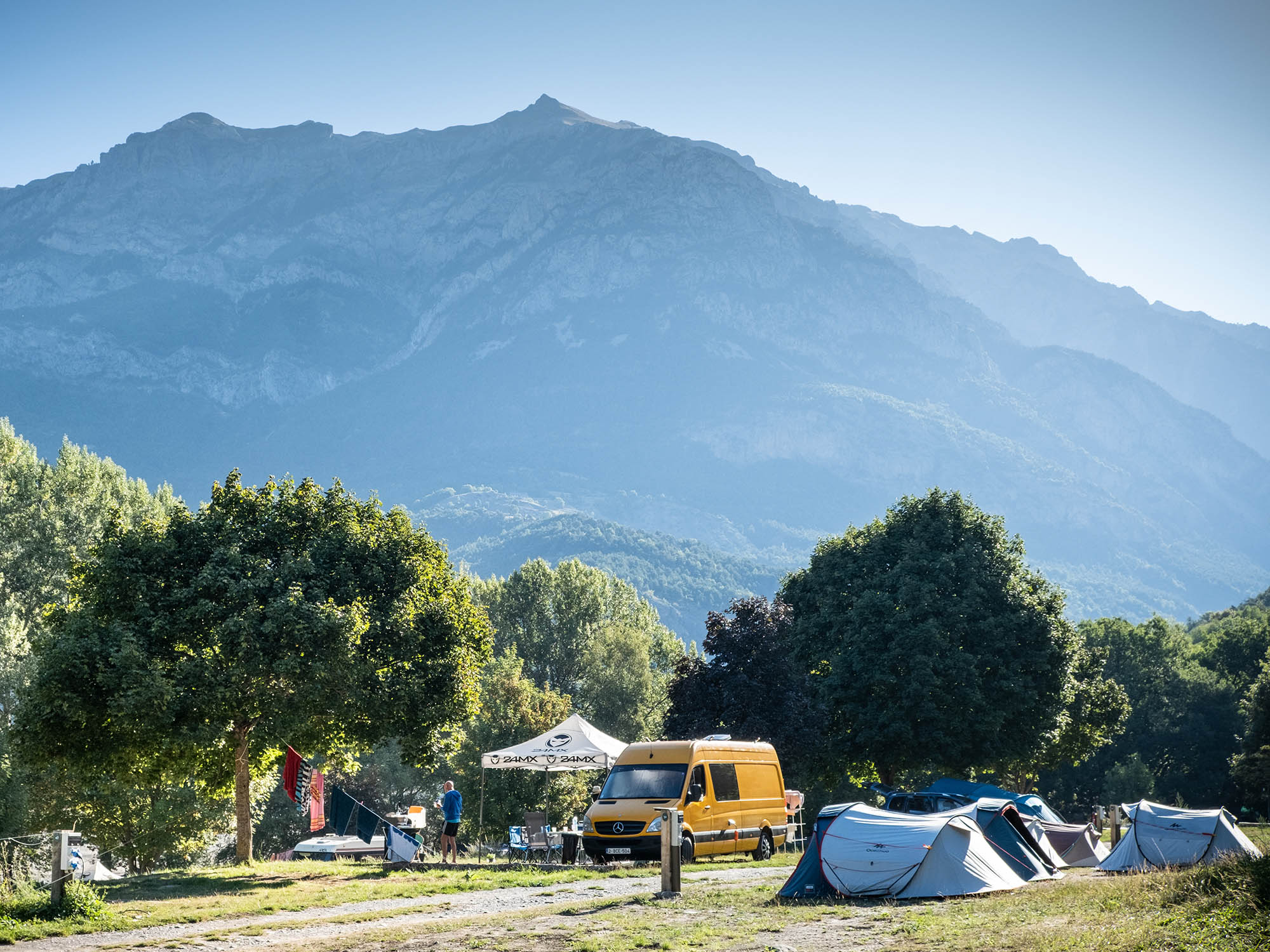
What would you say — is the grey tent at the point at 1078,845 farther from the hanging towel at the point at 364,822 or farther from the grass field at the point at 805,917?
the hanging towel at the point at 364,822

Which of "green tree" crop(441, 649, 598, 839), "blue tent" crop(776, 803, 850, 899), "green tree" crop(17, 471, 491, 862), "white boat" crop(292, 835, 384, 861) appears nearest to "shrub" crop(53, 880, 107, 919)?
"green tree" crop(17, 471, 491, 862)

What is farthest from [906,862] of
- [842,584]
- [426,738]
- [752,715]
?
[842,584]

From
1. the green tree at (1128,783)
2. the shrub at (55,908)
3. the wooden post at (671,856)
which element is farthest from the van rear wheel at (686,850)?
the green tree at (1128,783)

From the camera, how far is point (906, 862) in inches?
655

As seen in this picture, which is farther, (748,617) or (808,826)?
(808,826)

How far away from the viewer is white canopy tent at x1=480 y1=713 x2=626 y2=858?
97.1 ft

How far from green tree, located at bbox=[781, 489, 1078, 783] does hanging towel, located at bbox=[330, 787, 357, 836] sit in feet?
56.1

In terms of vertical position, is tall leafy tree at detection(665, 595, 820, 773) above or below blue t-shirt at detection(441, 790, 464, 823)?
above

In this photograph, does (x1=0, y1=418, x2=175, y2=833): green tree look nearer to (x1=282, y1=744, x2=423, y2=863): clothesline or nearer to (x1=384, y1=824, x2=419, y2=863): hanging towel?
(x1=282, y1=744, x2=423, y2=863): clothesline

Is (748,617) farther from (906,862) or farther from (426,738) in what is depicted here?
(906,862)

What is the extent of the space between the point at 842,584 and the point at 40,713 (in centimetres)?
2906

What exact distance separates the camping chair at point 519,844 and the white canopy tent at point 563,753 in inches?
90.0

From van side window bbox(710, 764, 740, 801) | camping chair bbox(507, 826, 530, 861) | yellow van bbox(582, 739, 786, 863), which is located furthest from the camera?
camping chair bbox(507, 826, 530, 861)

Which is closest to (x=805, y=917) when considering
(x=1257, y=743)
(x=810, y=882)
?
→ (x=810, y=882)
